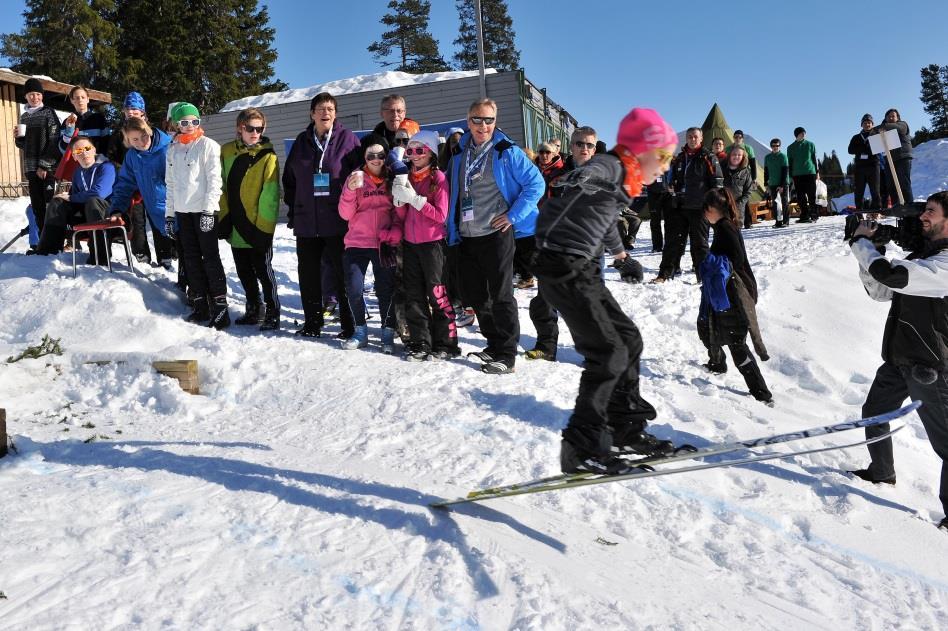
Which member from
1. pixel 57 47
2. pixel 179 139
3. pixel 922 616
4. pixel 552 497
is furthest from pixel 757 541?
A: pixel 57 47

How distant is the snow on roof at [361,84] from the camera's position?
20.5 metres

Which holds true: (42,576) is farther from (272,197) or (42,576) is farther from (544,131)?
(544,131)

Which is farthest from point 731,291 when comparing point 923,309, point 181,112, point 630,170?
point 181,112

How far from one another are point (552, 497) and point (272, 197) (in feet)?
14.2

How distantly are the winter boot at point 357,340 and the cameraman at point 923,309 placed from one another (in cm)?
Result: 419

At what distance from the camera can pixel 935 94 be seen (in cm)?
5047

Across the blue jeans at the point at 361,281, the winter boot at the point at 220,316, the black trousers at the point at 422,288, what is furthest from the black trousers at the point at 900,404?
the winter boot at the point at 220,316

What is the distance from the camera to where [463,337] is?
280 inches

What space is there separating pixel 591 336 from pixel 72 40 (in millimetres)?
36493

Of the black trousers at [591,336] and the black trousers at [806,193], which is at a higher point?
the black trousers at [806,193]

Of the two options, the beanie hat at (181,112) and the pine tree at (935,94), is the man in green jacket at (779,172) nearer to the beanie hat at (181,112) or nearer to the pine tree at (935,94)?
the beanie hat at (181,112)

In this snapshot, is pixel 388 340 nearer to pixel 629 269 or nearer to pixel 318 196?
pixel 318 196

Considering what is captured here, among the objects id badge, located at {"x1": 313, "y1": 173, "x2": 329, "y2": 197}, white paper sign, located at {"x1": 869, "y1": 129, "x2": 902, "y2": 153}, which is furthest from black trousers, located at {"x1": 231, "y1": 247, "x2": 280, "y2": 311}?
white paper sign, located at {"x1": 869, "y1": 129, "x2": 902, "y2": 153}

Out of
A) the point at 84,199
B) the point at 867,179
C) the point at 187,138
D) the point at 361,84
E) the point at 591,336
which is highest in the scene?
the point at 361,84
